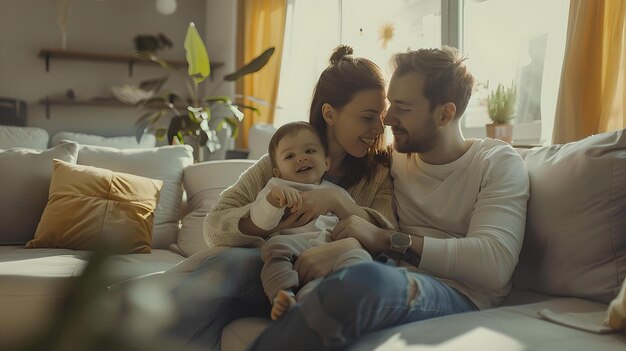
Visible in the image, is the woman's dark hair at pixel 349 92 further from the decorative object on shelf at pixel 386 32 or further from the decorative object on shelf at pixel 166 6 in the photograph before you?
the decorative object on shelf at pixel 166 6

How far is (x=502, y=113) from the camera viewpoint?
234 cm

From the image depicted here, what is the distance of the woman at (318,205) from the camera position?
4.32 ft

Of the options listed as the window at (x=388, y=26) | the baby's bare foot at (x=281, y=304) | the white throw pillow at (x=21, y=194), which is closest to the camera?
the baby's bare foot at (x=281, y=304)

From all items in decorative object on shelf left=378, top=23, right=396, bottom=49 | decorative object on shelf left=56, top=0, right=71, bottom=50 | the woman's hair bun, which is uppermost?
decorative object on shelf left=56, top=0, right=71, bottom=50

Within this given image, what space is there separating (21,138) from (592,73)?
2963 mm

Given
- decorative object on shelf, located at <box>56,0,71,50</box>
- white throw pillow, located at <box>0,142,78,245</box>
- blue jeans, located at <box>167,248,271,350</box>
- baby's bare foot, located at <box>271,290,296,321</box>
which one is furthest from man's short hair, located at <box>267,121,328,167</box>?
decorative object on shelf, located at <box>56,0,71,50</box>

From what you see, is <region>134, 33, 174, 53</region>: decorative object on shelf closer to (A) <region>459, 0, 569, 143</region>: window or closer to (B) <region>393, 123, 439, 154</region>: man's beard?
(A) <region>459, 0, 569, 143</region>: window

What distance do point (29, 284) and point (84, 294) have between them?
1.77 meters

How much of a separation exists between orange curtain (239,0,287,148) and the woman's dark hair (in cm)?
261

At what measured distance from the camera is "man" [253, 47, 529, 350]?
3.31 feet

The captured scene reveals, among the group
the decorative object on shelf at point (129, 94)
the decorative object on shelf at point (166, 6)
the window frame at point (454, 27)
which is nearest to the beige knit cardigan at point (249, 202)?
the window frame at point (454, 27)

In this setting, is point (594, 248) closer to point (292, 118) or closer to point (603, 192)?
point (603, 192)

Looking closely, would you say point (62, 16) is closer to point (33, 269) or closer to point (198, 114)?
point (198, 114)

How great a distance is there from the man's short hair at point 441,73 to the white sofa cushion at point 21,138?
256cm
